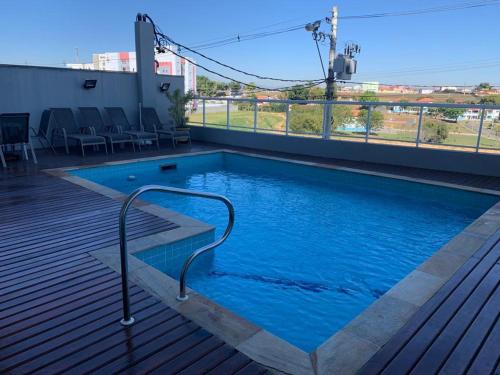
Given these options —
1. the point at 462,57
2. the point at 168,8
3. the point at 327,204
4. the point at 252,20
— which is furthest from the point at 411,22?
the point at 327,204

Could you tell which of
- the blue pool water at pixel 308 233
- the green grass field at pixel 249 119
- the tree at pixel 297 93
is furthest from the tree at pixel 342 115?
the tree at pixel 297 93

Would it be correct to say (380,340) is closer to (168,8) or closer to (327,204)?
(327,204)

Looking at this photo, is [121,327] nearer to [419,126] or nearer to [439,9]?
[419,126]

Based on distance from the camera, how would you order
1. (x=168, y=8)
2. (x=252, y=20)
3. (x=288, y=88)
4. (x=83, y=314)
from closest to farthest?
(x=83, y=314), (x=288, y=88), (x=168, y=8), (x=252, y=20)

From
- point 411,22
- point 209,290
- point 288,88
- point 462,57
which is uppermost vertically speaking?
point 411,22

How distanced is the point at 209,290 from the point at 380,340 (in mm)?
1682

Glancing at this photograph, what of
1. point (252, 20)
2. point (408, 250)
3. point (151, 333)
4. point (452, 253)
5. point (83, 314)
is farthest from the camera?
point (252, 20)

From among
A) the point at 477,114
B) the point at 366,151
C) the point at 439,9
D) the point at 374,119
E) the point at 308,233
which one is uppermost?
the point at 439,9

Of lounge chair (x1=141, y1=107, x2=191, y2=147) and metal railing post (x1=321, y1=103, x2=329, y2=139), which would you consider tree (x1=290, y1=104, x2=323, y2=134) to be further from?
lounge chair (x1=141, y1=107, x2=191, y2=147)

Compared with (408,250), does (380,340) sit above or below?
above

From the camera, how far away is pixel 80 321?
2098mm

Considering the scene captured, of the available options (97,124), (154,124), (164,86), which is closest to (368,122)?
(154,124)

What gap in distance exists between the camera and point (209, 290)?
3.31 m

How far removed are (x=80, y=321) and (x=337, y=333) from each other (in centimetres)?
146
